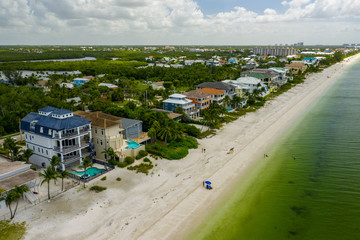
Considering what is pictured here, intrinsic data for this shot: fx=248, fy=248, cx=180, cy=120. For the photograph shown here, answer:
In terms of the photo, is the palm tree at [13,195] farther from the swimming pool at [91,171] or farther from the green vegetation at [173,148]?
the green vegetation at [173,148]

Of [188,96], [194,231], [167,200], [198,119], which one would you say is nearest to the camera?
[194,231]

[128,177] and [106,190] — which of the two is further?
[128,177]

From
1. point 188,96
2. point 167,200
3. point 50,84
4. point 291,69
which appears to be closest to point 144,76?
point 50,84

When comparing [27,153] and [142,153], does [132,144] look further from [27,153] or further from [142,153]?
[27,153]

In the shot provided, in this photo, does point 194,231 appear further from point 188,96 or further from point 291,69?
point 291,69

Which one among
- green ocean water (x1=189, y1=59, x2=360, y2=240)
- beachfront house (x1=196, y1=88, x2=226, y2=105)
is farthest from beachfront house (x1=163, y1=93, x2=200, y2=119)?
green ocean water (x1=189, y1=59, x2=360, y2=240)

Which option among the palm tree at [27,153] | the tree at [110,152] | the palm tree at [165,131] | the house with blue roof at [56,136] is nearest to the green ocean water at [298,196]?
the palm tree at [165,131]

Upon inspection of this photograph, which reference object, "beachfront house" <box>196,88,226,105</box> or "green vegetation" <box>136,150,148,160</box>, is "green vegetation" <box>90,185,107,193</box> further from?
"beachfront house" <box>196,88,226,105</box>
